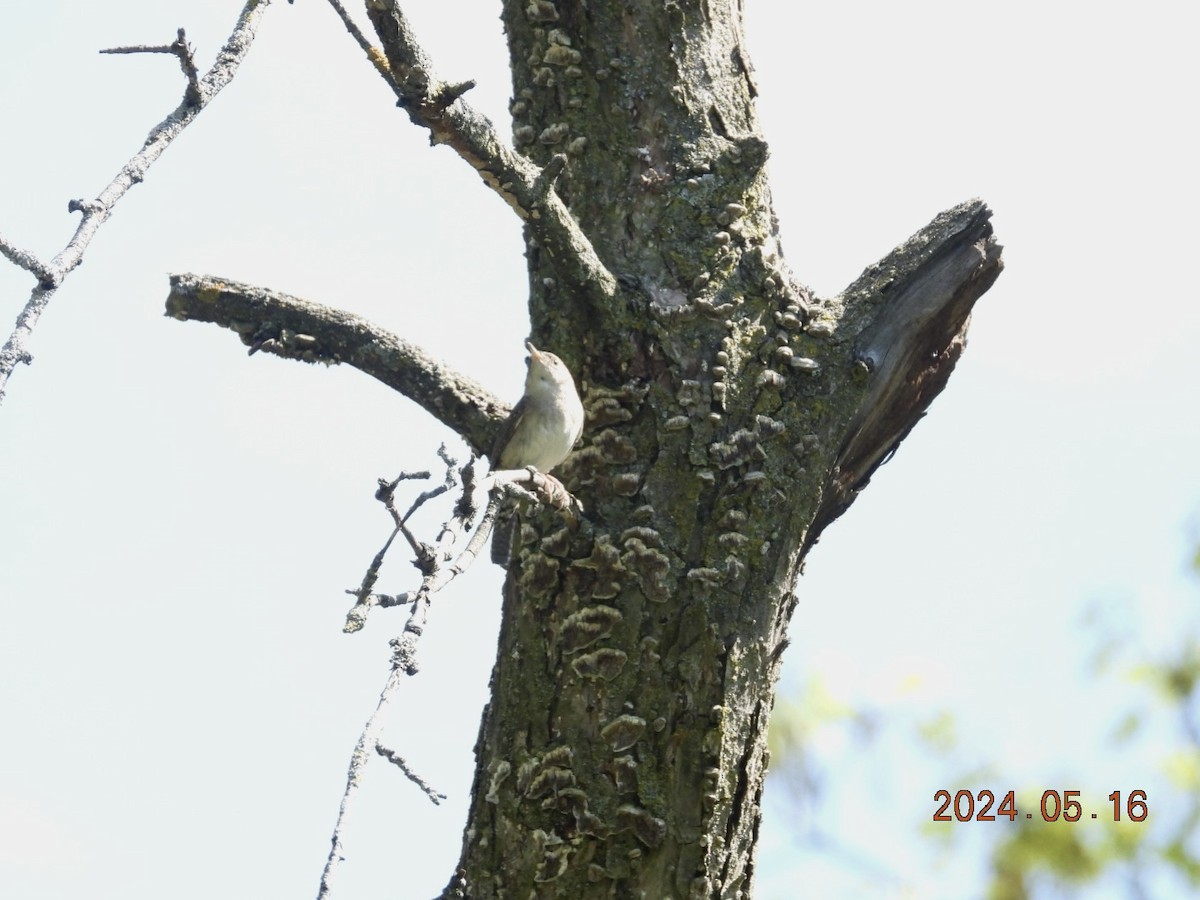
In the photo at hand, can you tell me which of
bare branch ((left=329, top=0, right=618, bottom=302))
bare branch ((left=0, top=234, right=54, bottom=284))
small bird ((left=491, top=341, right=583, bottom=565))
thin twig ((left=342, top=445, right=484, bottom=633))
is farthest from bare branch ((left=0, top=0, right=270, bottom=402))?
small bird ((left=491, top=341, right=583, bottom=565))

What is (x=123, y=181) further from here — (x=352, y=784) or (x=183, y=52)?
(x=352, y=784)

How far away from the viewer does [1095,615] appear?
5.33 metres

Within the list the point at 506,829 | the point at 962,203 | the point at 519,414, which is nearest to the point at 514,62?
the point at 519,414

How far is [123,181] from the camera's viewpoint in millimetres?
2338

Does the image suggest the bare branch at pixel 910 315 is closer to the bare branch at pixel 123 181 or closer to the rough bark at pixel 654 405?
the rough bark at pixel 654 405

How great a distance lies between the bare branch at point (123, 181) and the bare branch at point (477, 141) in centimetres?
27

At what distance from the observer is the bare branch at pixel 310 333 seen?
346cm

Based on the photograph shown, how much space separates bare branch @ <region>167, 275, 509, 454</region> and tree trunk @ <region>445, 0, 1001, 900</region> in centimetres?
36

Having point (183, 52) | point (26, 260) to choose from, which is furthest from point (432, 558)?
point (183, 52)

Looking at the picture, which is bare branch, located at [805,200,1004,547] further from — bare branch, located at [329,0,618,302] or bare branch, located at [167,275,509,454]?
bare branch, located at [167,275,509,454]

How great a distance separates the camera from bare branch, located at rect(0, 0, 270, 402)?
6.28ft

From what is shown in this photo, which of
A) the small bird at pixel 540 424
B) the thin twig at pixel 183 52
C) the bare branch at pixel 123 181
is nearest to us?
the bare branch at pixel 123 181

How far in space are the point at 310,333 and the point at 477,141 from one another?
0.89 m

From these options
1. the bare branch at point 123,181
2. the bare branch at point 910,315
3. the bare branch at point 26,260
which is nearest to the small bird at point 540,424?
the bare branch at point 910,315
